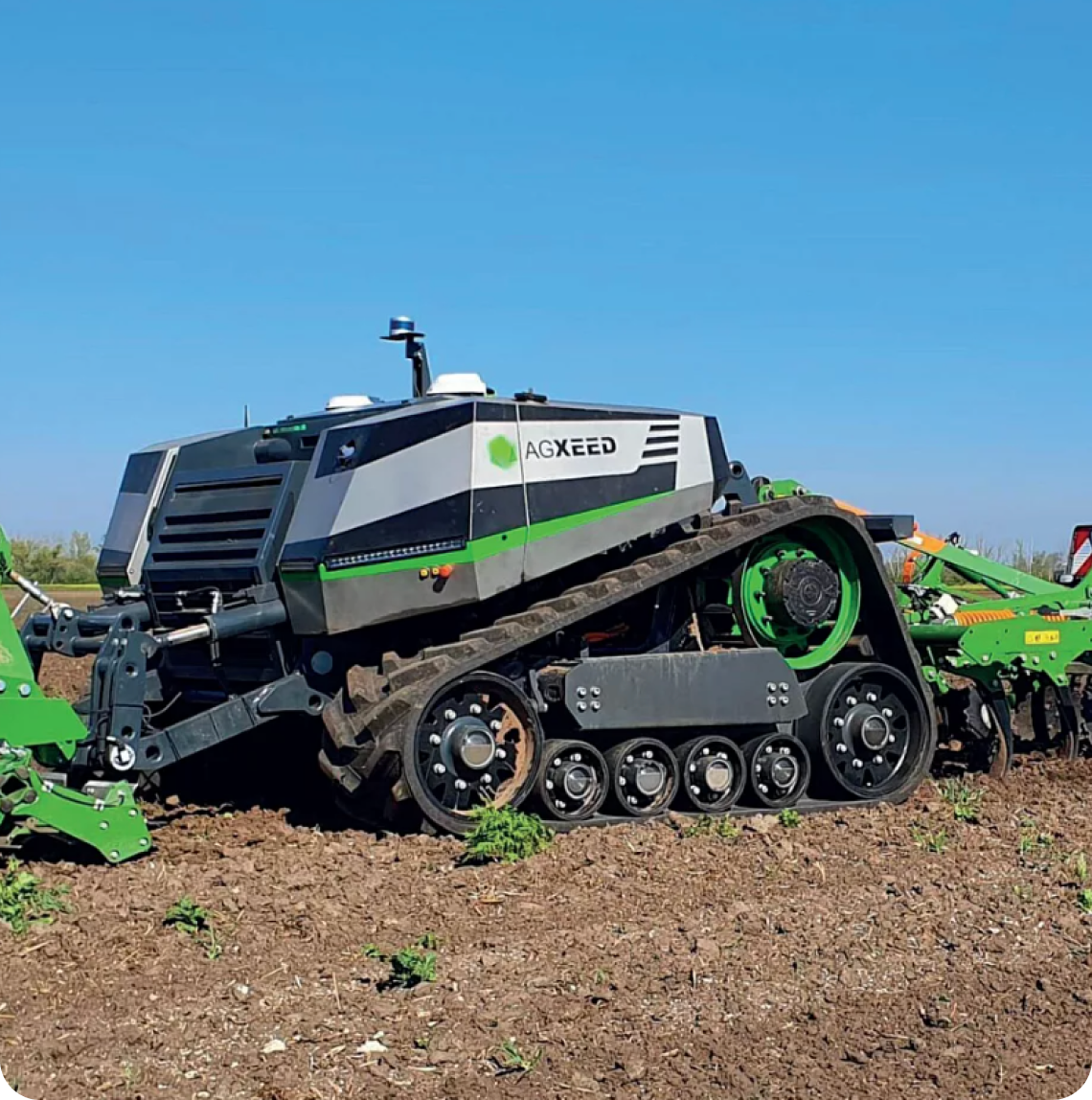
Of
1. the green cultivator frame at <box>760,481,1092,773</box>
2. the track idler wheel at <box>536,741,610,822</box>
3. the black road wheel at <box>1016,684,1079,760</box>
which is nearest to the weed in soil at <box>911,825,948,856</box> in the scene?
the track idler wheel at <box>536,741,610,822</box>

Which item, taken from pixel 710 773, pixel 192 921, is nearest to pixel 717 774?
pixel 710 773

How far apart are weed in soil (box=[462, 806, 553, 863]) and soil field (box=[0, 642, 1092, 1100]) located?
0.14 metres

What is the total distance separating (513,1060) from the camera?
15.3 feet

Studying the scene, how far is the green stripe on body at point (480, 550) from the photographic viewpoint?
26.2 ft

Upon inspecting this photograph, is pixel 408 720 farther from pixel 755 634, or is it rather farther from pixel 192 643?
pixel 755 634

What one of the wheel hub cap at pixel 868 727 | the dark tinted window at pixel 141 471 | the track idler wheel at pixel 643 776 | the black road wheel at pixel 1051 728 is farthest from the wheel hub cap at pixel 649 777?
the black road wheel at pixel 1051 728

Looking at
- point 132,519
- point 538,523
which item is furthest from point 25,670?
point 538,523

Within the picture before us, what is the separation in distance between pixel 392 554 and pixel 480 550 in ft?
1.67

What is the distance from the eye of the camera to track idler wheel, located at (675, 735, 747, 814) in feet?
29.1

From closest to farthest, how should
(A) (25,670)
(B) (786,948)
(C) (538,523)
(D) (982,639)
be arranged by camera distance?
(B) (786,948) → (A) (25,670) → (C) (538,523) → (D) (982,639)

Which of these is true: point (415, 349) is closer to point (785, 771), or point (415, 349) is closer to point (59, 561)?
point (785, 771)

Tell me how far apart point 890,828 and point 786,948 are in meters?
2.95

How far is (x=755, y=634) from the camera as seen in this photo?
31.1 ft

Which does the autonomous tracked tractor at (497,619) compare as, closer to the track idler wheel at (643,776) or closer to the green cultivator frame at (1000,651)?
the track idler wheel at (643,776)
